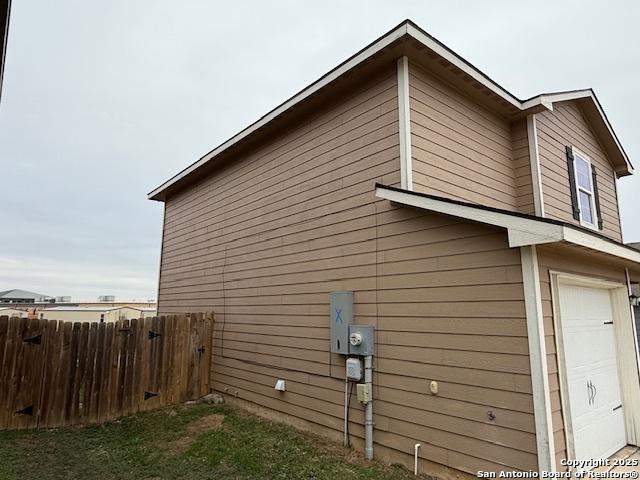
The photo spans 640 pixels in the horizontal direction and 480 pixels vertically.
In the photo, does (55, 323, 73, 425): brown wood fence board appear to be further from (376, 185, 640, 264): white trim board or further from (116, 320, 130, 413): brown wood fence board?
(376, 185, 640, 264): white trim board

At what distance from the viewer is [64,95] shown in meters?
9.48

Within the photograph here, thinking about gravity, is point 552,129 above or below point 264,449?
above

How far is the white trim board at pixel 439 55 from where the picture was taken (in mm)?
4375

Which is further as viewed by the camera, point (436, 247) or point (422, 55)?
point (422, 55)

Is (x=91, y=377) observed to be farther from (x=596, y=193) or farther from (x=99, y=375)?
(x=596, y=193)

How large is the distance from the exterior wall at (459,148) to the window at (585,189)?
5.13ft

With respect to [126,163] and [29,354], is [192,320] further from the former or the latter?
[126,163]

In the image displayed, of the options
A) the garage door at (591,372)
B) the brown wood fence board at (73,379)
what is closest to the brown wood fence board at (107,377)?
the brown wood fence board at (73,379)

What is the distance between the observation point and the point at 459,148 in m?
5.15

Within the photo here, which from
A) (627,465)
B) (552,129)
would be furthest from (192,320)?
(552,129)

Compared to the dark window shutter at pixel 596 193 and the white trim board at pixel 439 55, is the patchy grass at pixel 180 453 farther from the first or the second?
the dark window shutter at pixel 596 193

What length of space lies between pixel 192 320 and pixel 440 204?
536 centimetres

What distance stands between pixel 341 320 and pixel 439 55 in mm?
3408

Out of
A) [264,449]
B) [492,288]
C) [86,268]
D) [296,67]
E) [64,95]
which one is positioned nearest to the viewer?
[492,288]
